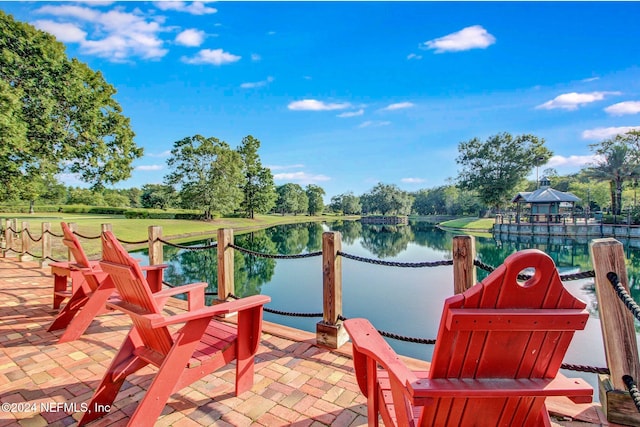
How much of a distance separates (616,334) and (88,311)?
417 centimetres

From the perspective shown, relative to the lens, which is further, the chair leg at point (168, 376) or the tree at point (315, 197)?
the tree at point (315, 197)

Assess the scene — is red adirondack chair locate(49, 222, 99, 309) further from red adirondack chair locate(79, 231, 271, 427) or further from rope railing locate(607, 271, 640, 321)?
rope railing locate(607, 271, 640, 321)

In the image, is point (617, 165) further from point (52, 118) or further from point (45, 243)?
Result: point (52, 118)

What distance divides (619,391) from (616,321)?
1.30ft

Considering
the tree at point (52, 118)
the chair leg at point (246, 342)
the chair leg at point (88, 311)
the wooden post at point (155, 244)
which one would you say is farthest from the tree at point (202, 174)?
the chair leg at point (246, 342)

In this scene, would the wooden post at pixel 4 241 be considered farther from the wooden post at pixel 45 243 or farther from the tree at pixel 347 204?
the tree at pixel 347 204

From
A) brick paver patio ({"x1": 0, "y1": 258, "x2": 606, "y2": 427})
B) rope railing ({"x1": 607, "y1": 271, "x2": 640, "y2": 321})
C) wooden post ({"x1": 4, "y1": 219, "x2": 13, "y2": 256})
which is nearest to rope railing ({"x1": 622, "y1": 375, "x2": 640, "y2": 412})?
brick paver patio ({"x1": 0, "y1": 258, "x2": 606, "y2": 427})

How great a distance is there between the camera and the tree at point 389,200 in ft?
200

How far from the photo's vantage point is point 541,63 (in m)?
21.1

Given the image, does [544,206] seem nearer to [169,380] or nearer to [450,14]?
[450,14]

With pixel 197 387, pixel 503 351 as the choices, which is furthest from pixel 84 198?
pixel 503 351

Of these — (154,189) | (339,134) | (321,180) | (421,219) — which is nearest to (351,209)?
(321,180)

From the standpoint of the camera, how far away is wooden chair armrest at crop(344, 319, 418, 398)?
116 centimetres

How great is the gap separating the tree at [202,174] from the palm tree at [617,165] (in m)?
36.1
